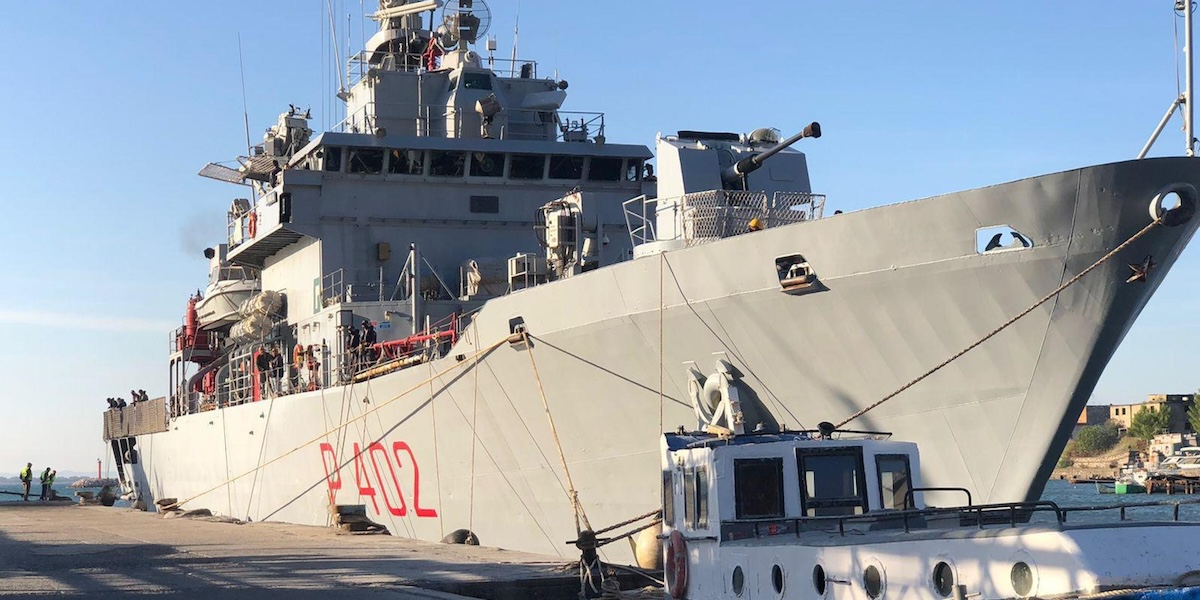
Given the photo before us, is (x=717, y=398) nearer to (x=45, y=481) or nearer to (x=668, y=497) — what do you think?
(x=668, y=497)

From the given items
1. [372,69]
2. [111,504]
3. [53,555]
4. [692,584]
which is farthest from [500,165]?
[111,504]

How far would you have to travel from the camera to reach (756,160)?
15.3 m

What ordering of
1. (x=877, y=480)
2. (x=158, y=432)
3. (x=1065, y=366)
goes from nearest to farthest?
(x=877, y=480), (x=1065, y=366), (x=158, y=432)

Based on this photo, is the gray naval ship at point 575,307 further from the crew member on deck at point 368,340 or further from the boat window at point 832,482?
the boat window at point 832,482

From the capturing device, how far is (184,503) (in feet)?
101

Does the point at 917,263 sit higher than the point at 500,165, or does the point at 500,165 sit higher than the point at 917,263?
the point at 500,165

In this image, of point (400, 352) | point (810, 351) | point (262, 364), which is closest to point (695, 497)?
point (810, 351)

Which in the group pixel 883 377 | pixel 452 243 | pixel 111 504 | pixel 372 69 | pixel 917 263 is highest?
pixel 372 69

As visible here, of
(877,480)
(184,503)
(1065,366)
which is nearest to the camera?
(877,480)

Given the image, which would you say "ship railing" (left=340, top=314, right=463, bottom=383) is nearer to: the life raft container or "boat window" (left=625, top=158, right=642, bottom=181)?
"boat window" (left=625, top=158, right=642, bottom=181)

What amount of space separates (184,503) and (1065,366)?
2341 centimetres

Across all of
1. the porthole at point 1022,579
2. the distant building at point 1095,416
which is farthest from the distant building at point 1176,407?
the porthole at point 1022,579

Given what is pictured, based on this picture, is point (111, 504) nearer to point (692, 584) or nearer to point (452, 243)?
point (452, 243)

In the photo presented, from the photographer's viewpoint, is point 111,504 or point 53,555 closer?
point 53,555
